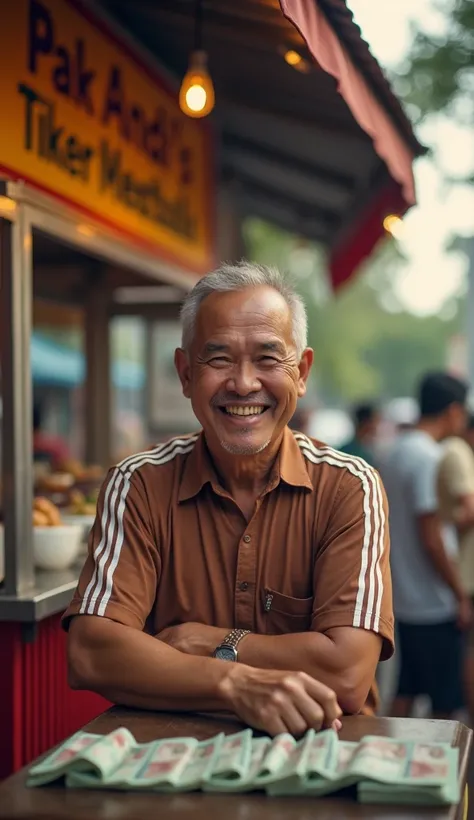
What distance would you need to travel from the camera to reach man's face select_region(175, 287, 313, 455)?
2895 millimetres

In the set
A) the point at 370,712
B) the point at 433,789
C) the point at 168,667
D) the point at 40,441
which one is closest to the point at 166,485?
the point at 168,667

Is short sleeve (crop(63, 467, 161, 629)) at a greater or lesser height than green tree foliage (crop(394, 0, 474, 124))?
lesser

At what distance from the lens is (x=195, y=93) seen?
4.86 meters

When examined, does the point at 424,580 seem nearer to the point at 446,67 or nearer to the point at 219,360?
the point at 219,360

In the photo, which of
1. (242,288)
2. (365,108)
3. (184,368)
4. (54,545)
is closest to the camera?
(242,288)

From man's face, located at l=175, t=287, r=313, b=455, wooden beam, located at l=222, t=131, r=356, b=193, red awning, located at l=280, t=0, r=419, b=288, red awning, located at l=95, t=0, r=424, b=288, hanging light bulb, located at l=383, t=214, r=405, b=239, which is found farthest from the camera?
wooden beam, located at l=222, t=131, r=356, b=193

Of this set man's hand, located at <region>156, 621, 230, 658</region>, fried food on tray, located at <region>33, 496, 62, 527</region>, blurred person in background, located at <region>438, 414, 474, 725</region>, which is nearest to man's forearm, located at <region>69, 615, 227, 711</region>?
man's hand, located at <region>156, 621, 230, 658</region>

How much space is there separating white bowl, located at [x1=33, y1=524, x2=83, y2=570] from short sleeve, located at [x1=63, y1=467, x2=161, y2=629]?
1594mm

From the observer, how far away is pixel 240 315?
9.52ft

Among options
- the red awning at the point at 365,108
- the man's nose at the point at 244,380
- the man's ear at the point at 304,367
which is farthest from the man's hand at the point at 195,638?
the red awning at the point at 365,108

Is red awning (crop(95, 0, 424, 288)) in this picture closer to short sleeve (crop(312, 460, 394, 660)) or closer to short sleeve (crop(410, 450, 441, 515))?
short sleeve (crop(312, 460, 394, 660))

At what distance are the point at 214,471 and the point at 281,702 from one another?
834mm

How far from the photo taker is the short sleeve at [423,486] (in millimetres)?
6148

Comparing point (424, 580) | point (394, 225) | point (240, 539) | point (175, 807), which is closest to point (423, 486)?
point (424, 580)
